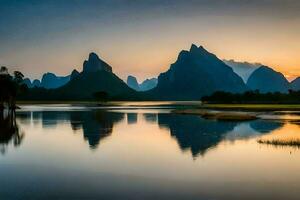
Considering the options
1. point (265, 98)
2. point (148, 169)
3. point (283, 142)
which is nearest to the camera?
point (148, 169)

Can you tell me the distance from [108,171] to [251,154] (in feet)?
46.6

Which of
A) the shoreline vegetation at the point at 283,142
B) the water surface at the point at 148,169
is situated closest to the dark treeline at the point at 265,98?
the water surface at the point at 148,169

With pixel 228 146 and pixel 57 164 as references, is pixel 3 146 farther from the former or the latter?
pixel 228 146

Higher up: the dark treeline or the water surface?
the dark treeline

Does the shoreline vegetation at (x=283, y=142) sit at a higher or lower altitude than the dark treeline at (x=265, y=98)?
lower

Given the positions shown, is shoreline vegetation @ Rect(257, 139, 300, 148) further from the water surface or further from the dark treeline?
the dark treeline

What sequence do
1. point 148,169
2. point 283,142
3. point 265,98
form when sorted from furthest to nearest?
point 265,98
point 283,142
point 148,169

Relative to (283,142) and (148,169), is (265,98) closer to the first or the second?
(283,142)

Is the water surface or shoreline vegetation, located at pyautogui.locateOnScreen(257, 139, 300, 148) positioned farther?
shoreline vegetation, located at pyautogui.locateOnScreen(257, 139, 300, 148)

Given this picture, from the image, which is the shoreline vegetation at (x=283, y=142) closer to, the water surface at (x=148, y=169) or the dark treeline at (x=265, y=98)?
the water surface at (x=148, y=169)

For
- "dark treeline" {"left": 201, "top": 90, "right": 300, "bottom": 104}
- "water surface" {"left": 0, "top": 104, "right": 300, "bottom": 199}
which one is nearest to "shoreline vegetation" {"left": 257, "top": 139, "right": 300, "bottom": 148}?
"water surface" {"left": 0, "top": 104, "right": 300, "bottom": 199}

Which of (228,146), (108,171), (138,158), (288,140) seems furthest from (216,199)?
(288,140)

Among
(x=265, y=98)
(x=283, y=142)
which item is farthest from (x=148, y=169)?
(x=265, y=98)

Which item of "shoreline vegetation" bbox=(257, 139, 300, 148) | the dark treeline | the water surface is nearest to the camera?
the water surface
